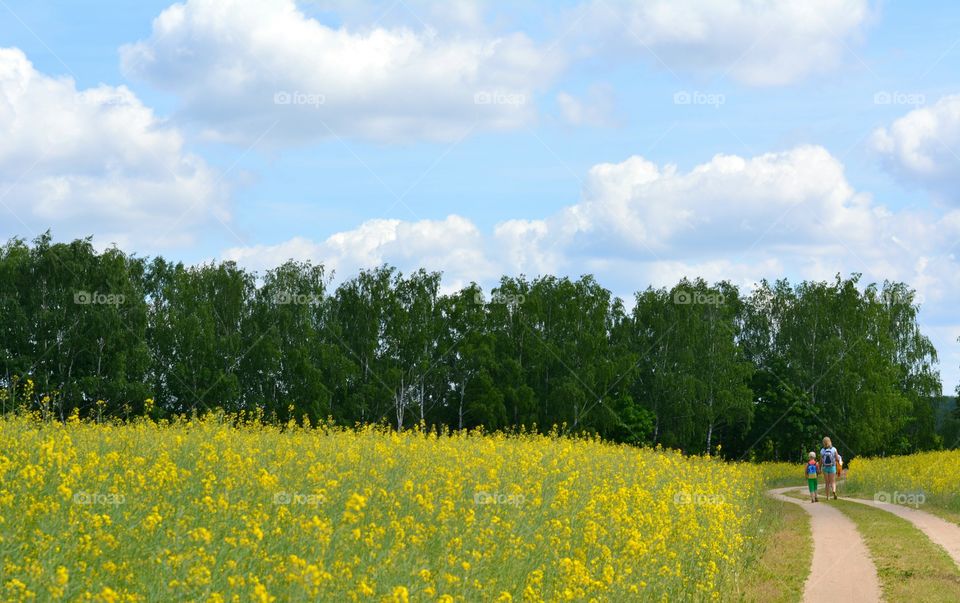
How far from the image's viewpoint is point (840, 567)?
52.3ft

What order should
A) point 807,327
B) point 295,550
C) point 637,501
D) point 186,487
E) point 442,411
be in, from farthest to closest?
point 807,327
point 442,411
point 637,501
point 186,487
point 295,550

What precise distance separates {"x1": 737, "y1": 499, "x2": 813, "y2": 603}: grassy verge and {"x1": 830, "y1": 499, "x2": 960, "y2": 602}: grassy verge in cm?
100

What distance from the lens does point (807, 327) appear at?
60.3 metres

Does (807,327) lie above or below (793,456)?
above

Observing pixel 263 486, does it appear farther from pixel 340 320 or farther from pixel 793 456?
pixel 793 456

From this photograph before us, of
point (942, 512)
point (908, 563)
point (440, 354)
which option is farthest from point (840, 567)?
point (440, 354)

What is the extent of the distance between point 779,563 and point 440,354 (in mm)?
38790

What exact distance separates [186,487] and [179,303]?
156ft

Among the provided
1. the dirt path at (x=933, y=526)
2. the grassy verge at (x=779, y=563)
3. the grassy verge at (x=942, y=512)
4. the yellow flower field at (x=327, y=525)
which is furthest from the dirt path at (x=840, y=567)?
the grassy verge at (x=942, y=512)

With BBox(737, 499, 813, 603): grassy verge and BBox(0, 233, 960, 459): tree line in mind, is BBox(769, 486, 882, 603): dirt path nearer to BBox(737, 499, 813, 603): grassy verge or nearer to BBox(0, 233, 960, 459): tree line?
BBox(737, 499, 813, 603): grassy verge

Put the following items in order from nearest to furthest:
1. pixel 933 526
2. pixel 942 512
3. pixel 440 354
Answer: pixel 933 526 → pixel 942 512 → pixel 440 354

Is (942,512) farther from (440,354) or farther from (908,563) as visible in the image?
(440,354)

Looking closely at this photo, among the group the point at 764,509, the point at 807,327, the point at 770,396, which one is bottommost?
the point at 764,509

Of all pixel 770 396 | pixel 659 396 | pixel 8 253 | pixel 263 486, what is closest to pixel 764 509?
pixel 263 486
